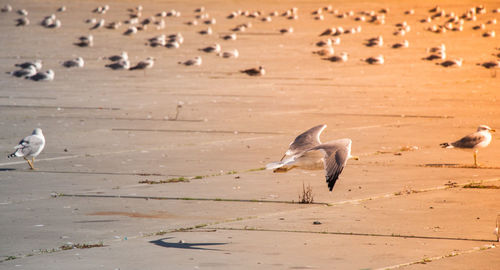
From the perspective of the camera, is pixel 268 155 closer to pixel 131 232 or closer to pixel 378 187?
pixel 378 187

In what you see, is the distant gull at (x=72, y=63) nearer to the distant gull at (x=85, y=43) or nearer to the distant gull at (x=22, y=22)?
the distant gull at (x=85, y=43)

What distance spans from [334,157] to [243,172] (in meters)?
3.97

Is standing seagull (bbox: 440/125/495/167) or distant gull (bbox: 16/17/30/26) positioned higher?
distant gull (bbox: 16/17/30/26)

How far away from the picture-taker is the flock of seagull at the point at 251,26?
35.2 m

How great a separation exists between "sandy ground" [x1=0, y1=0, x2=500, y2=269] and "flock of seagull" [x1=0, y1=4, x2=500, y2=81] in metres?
0.68

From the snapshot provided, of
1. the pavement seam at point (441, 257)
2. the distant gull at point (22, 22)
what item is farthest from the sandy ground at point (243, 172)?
the distant gull at point (22, 22)

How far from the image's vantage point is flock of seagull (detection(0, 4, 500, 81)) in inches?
1385

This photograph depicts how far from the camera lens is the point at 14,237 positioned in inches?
395

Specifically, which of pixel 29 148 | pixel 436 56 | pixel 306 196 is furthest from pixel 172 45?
pixel 306 196

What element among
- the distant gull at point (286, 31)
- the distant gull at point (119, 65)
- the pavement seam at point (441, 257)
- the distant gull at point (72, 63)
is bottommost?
the pavement seam at point (441, 257)

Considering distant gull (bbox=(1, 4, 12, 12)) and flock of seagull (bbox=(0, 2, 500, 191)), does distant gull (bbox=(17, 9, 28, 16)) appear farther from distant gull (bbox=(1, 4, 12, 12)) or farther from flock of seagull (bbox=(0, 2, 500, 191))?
distant gull (bbox=(1, 4, 12, 12))

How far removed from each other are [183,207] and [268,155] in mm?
4333

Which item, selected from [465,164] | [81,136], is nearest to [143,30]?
[81,136]

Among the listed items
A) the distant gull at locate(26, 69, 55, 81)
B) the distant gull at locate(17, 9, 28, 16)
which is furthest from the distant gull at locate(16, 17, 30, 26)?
the distant gull at locate(26, 69, 55, 81)
